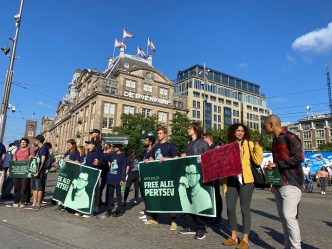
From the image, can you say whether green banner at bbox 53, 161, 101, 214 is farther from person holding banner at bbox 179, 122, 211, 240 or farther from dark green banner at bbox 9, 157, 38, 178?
person holding banner at bbox 179, 122, 211, 240

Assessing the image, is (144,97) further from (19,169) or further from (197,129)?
(197,129)

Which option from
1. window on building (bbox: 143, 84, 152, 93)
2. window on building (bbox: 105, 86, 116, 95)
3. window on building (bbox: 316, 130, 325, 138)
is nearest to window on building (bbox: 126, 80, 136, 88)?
window on building (bbox: 143, 84, 152, 93)

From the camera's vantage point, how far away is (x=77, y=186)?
8.22 metres

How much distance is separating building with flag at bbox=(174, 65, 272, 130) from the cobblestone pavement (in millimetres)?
76710

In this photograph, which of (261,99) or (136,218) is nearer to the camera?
(136,218)

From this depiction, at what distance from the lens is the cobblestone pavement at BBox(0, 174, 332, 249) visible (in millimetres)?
5164

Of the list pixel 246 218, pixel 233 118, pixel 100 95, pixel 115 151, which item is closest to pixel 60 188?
pixel 115 151

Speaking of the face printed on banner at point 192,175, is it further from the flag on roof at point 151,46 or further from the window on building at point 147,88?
the flag on roof at point 151,46

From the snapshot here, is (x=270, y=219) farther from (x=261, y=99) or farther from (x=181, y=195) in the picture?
(x=261, y=99)

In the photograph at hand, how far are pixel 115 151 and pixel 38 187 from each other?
2.71m

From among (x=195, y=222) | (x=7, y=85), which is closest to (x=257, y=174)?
(x=195, y=222)

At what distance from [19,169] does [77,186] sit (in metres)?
2.64

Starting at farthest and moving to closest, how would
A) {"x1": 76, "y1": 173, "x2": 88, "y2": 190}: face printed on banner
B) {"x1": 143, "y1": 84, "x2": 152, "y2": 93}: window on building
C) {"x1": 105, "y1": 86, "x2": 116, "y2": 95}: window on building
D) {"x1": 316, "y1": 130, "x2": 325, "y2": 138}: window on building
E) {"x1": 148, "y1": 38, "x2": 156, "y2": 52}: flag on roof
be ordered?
{"x1": 316, "y1": 130, "x2": 325, "y2": 138}: window on building, {"x1": 148, "y1": 38, "x2": 156, "y2": 52}: flag on roof, {"x1": 143, "y1": 84, "x2": 152, "y2": 93}: window on building, {"x1": 105, "y1": 86, "x2": 116, "y2": 95}: window on building, {"x1": 76, "y1": 173, "x2": 88, "y2": 190}: face printed on banner

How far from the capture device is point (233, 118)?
98.6 meters
